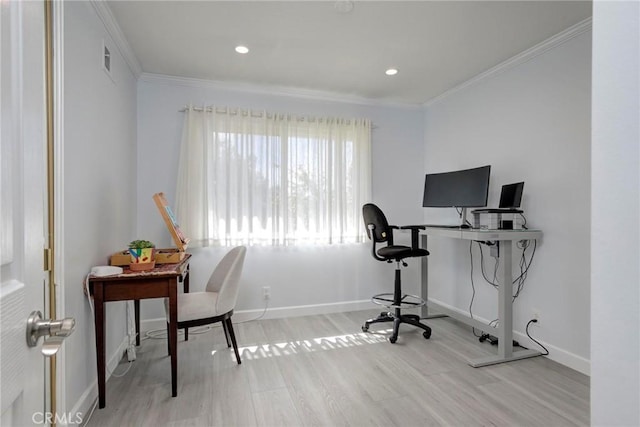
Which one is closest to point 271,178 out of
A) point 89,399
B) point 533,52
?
point 89,399

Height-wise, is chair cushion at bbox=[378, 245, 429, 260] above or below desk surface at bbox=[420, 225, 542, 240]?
below

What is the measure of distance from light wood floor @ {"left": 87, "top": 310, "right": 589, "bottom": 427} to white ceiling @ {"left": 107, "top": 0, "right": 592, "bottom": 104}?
253 cm

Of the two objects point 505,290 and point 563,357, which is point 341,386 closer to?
point 505,290

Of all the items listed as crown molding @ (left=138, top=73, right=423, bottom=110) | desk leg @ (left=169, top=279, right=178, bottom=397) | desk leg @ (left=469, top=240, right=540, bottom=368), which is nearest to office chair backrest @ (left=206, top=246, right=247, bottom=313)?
desk leg @ (left=169, top=279, right=178, bottom=397)

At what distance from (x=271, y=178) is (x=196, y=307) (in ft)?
5.28

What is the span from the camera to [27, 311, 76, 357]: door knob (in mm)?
580

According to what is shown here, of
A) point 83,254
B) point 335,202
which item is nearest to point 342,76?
point 335,202

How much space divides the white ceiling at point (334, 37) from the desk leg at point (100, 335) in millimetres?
1843

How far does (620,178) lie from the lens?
59cm

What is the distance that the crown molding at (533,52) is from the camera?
2.28 m

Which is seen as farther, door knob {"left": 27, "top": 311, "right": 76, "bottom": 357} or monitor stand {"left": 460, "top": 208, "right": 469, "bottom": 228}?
monitor stand {"left": 460, "top": 208, "right": 469, "bottom": 228}

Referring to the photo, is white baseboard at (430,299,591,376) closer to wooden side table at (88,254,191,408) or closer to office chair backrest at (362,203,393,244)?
office chair backrest at (362,203,393,244)

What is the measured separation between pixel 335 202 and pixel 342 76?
1327mm

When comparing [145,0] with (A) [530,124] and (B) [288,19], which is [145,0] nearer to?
(B) [288,19]
